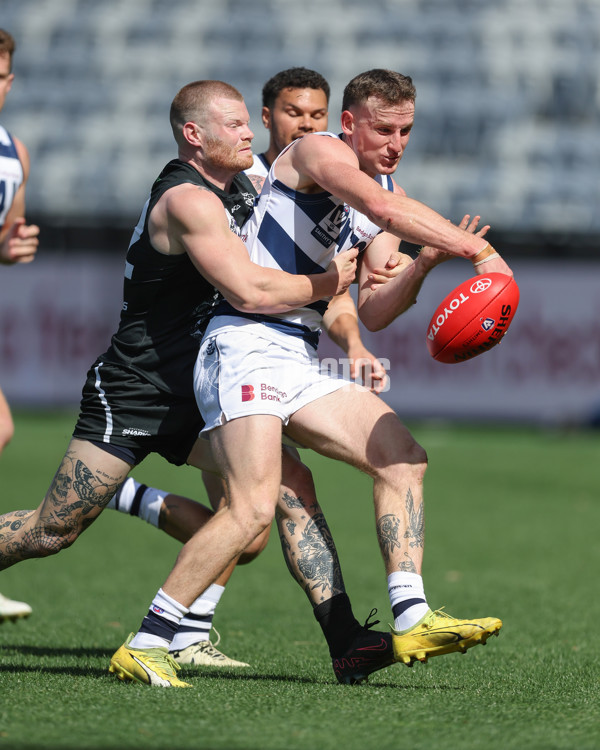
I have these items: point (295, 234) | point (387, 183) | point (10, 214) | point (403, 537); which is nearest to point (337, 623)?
point (403, 537)

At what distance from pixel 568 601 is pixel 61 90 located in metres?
21.7

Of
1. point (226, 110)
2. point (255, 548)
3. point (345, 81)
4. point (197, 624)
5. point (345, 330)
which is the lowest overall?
point (197, 624)

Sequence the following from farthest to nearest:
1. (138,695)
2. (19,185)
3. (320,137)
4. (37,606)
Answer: (37,606) → (19,185) → (320,137) → (138,695)

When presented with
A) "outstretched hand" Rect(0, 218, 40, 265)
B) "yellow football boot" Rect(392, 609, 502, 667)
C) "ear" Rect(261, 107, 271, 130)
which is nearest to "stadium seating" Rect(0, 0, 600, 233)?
"ear" Rect(261, 107, 271, 130)

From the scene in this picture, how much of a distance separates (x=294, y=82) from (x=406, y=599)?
3.49 m

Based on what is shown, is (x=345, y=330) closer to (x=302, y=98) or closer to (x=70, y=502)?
(x=70, y=502)

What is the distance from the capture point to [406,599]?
4.58 metres

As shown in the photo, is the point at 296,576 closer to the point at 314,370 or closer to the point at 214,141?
the point at 314,370

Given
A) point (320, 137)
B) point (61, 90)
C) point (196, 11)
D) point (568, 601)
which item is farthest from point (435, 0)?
point (320, 137)

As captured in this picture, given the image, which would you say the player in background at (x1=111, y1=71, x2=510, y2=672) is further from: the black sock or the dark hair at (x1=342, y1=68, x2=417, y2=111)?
the black sock

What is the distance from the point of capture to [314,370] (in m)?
4.82

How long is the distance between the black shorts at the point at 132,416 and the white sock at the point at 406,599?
3.50 ft

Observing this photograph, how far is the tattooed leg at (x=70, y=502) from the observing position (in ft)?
15.9

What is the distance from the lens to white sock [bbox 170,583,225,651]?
5535 mm
